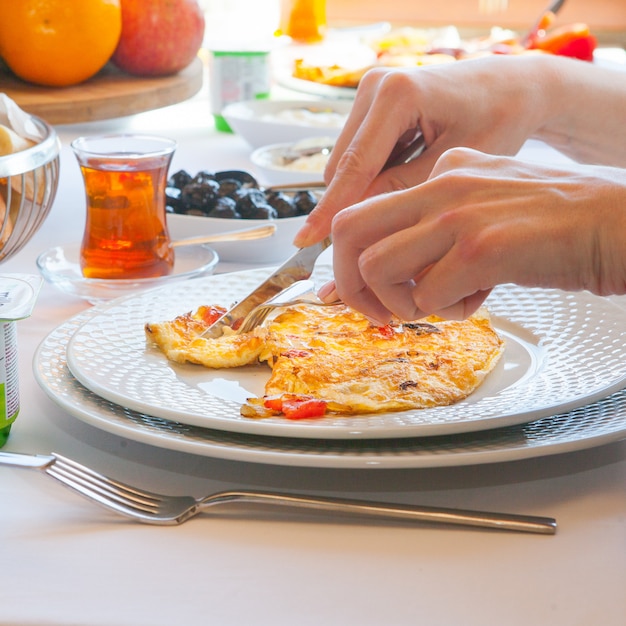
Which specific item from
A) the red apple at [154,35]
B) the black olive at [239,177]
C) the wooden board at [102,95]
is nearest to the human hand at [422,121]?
the black olive at [239,177]

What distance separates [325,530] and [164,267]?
2.10 feet

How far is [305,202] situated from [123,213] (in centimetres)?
31

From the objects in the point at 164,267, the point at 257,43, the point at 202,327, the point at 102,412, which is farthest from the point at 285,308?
the point at 257,43

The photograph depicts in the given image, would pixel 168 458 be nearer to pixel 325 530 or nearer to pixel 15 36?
pixel 325 530

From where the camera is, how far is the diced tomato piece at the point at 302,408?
0.81 meters

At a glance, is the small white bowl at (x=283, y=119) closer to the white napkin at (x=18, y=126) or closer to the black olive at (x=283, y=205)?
the black olive at (x=283, y=205)

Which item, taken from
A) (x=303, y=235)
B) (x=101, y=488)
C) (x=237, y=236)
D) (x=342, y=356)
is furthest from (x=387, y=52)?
(x=101, y=488)

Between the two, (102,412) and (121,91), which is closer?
(102,412)

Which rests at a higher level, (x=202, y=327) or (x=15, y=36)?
(x=15, y=36)

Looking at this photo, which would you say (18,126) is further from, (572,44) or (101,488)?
(572,44)

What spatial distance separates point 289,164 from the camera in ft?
5.83

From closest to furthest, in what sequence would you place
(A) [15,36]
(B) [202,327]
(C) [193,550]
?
(C) [193,550]
(B) [202,327]
(A) [15,36]

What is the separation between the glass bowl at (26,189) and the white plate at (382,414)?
215mm

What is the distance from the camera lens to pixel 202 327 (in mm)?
1041
